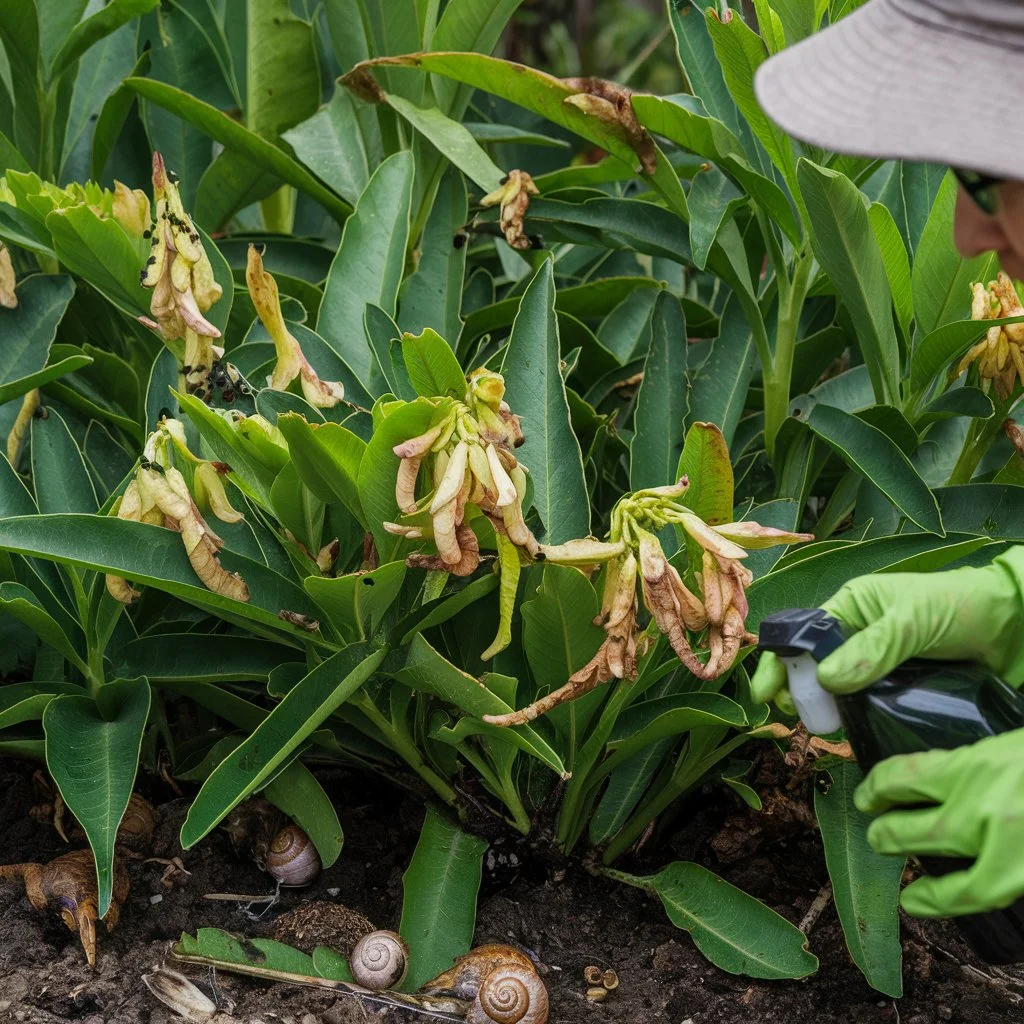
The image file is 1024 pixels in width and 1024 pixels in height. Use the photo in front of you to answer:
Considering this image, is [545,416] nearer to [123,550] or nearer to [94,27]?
[123,550]

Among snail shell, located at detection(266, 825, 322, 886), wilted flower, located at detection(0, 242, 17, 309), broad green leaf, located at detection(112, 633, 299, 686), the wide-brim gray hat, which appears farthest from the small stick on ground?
wilted flower, located at detection(0, 242, 17, 309)

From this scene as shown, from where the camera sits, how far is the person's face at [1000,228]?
0.91 metres

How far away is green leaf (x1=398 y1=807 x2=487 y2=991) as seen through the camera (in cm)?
127

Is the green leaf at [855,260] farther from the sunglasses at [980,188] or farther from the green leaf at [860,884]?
the green leaf at [860,884]

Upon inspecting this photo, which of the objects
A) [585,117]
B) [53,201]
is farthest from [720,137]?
[53,201]

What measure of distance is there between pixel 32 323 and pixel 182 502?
0.63 meters

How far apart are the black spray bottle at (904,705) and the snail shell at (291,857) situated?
653mm

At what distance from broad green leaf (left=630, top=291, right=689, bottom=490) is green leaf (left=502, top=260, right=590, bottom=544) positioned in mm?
175

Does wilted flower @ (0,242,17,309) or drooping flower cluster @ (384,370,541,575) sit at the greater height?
drooping flower cluster @ (384,370,541,575)

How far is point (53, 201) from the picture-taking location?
1.43 meters

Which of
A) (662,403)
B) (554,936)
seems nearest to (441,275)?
(662,403)

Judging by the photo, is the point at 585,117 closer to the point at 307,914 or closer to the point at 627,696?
the point at 627,696

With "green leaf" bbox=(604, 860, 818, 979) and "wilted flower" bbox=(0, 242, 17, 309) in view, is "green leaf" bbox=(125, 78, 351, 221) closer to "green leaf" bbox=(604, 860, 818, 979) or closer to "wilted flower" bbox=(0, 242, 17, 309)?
"wilted flower" bbox=(0, 242, 17, 309)

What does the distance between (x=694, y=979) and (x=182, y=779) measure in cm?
64
